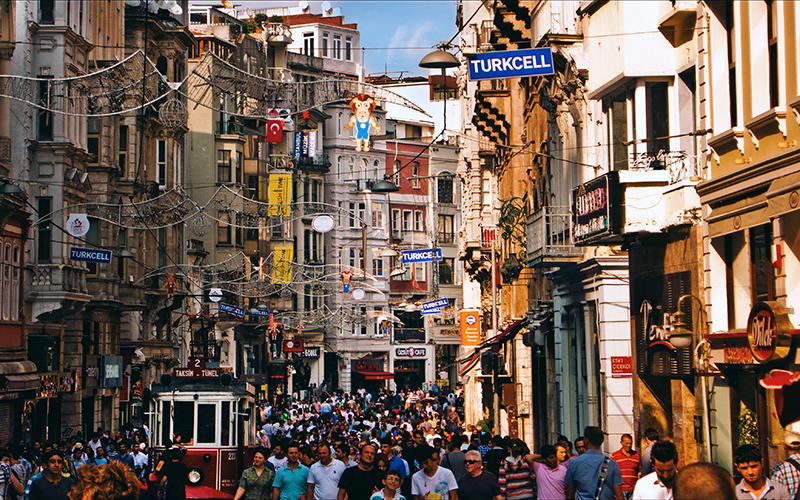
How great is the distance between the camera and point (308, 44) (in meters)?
104

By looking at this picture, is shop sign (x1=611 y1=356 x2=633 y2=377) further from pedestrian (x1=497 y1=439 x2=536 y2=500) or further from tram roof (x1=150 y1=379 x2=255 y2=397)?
pedestrian (x1=497 y1=439 x2=536 y2=500)

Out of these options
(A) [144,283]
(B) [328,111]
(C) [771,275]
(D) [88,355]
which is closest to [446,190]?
(B) [328,111]

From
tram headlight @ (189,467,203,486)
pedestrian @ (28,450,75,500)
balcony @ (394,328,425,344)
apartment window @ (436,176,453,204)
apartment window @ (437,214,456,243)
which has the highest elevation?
apartment window @ (436,176,453,204)

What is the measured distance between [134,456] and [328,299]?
217 feet

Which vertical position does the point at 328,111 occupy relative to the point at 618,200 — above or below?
above

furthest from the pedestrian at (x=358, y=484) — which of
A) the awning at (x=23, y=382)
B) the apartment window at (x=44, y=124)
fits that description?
the apartment window at (x=44, y=124)

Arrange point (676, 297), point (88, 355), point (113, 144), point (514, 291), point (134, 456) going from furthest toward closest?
point (113, 144) → point (88, 355) → point (514, 291) → point (134, 456) → point (676, 297)

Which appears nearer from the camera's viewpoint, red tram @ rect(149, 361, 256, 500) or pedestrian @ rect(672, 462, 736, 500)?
pedestrian @ rect(672, 462, 736, 500)

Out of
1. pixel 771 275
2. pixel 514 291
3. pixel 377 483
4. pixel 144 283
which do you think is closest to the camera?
pixel 377 483

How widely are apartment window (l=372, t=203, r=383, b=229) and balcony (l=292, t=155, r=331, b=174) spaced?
262 inches

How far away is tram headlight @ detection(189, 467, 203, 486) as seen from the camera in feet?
70.7

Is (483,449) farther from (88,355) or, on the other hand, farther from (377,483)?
(88,355)

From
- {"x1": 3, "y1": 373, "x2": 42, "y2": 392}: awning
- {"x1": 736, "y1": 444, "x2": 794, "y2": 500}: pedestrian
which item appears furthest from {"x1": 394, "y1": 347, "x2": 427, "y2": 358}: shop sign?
{"x1": 736, "y1": 444, "x2": 794, "y2": 500}: pedestrian

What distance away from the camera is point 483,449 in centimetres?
1953
